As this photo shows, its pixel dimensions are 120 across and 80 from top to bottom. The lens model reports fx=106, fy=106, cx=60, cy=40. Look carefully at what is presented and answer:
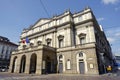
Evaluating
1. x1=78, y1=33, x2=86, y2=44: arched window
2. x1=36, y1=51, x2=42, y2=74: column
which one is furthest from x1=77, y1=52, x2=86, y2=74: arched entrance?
x1=36, y1=51, x2=42, y2=74: column

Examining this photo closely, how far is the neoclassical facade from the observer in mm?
20781

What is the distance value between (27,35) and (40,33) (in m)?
6.29

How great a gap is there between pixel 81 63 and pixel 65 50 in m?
4.70

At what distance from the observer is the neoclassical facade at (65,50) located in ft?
68.2

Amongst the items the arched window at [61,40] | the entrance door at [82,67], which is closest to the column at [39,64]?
the arched window at [61,40]

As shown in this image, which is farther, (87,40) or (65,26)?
(65,26)

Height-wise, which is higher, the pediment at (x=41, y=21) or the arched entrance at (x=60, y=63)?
the pediment at (x=41, y=21)

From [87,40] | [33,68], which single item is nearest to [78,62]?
[87,40]

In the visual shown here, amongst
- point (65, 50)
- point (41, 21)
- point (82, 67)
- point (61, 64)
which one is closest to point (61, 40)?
point (65, 50)

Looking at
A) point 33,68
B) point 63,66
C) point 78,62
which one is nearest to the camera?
point 78,62

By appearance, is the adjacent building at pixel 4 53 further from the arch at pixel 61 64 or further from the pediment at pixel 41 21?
the arch at pixel 61 64

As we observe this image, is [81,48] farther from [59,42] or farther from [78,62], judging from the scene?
[59,42]

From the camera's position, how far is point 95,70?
19.2 meters

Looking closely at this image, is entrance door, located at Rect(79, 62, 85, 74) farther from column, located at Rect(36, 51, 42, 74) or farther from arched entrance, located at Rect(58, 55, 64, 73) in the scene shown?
column, located at Rect(36, 51, 42, 74)
